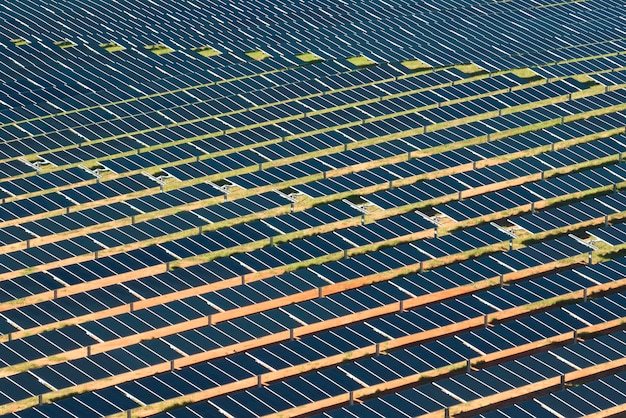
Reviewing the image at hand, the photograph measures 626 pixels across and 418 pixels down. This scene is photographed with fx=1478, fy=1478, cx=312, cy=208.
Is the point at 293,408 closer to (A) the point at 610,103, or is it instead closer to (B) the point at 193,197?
(B) the point at 193,197

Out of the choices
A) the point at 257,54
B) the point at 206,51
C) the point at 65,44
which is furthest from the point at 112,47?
the point at 257,54

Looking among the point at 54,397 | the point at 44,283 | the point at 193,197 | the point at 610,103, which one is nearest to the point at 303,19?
the point at 610,103

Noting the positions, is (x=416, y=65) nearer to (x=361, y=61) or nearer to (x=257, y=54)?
(x=361, y=61)

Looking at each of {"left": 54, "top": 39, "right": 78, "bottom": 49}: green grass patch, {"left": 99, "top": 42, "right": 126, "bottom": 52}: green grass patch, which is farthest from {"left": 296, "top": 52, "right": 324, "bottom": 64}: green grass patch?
{"left": 54, "top": 39, "right": 78, "bottom": 49}: green grass patch

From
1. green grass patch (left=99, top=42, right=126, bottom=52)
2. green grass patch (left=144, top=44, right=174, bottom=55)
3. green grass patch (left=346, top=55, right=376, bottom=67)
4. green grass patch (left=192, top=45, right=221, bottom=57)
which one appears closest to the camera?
green grass patch (left=346, top=55, right=376, bottom=67)

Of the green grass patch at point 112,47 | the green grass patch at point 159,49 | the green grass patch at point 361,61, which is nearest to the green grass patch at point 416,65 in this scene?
the green grass patch at point 361,61

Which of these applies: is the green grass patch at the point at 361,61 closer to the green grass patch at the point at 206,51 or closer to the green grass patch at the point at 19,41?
the green grass patch at the point at 206,51

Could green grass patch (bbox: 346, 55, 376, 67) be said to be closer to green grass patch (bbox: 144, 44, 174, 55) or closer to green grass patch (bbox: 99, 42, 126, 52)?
green grass patch (bbox: 144, 44, 174, 55)
